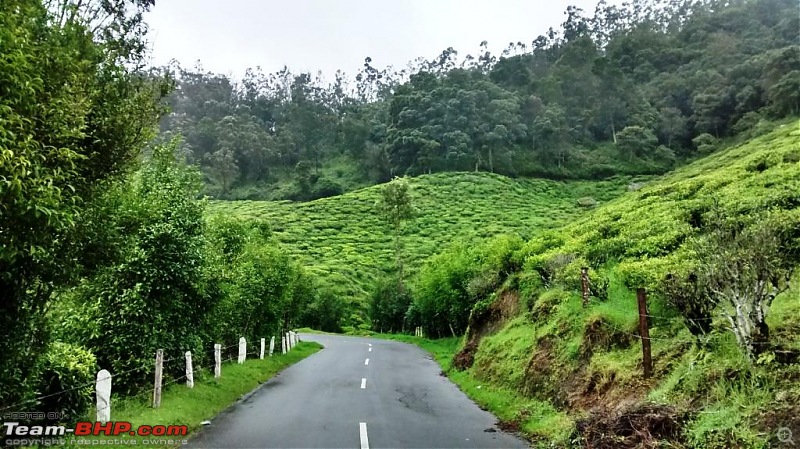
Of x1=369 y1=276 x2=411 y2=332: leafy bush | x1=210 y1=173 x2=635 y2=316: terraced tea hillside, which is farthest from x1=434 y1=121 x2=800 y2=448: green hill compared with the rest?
x1=210 y1=173 x2=635 y2=316: terraced tea hillside

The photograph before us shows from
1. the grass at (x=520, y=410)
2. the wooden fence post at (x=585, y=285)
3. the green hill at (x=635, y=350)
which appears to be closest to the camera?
the green hill at (x=635, y=350)

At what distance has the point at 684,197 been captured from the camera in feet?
75.0

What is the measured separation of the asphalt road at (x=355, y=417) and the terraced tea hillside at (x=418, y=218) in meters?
40.1

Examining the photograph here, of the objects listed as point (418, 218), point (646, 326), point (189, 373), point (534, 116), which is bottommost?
point (189, 373)

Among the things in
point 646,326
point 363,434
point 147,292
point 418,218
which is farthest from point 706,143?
point 147,292

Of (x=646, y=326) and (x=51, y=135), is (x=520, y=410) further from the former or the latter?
(x=51, y=135)

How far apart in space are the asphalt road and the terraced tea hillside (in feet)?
132

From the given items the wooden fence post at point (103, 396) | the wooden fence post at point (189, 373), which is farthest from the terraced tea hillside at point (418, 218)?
the wooden fence post at point (103, 396)

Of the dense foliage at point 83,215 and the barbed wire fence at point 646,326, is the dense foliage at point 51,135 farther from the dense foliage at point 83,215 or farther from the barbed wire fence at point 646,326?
the barbed wire fence at point 646,326

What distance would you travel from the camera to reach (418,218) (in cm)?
7481

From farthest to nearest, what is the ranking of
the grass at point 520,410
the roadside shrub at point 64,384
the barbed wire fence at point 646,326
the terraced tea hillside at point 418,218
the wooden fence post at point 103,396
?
the terraced tea hillside at point 418,218 < the grass at point 520,410 < the wooden fence post at point 103,396 < the barbed wire fence at point 646,326 < the roadside shrub at point 64,384

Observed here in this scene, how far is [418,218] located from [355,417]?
63.8m

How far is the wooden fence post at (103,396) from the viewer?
905cm

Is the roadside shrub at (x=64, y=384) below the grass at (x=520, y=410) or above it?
above
